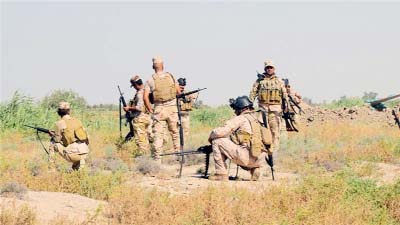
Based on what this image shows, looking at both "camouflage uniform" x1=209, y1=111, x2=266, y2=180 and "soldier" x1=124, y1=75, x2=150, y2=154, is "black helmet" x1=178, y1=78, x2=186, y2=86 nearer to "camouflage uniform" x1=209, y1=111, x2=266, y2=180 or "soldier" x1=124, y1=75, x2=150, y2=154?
"soldier" x1=124, y1=75, x2=150, y2=154

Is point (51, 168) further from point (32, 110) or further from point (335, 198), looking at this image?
point (32, 110)

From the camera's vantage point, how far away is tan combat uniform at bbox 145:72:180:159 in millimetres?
13172

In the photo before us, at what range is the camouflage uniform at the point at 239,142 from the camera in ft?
36.4

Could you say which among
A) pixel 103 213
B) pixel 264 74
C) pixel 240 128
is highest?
pixel 264 74

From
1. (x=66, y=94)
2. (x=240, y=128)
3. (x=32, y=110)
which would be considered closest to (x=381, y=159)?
(x=240, y=128)

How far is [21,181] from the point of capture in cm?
1048

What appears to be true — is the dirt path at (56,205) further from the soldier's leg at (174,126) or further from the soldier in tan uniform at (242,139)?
the soldier's leg at (174,126)

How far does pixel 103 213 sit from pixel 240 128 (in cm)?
328

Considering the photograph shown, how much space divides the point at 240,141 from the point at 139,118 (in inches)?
157

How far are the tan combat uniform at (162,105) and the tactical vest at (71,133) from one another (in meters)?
1.96

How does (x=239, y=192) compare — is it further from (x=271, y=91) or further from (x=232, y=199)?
(x=271, y=91)

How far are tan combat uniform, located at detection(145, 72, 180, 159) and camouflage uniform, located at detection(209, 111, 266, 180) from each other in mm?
2088

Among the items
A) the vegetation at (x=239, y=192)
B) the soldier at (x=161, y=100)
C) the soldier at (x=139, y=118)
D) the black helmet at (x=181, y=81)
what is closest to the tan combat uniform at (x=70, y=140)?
the vegetation at (x=239, y=192)

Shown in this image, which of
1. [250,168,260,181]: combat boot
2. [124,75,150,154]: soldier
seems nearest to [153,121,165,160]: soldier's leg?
[124,75,150,154]: soldier
